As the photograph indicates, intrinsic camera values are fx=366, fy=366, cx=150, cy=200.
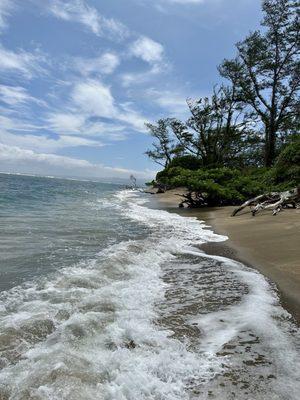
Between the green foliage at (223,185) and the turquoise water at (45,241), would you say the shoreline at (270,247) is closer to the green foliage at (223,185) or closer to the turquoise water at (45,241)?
the turquoise water at (45,241)

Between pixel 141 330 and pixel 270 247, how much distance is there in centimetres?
553

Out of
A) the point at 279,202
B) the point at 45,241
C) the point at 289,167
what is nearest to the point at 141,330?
the point at 45,241

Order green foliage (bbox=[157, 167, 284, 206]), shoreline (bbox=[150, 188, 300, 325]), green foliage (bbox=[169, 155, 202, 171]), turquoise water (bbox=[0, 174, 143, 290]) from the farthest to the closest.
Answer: green foliage (bbox=[169, 155, 202, 171])
green foliage (bbox=[157, 167, 284, 206])
turquoise water (bbox=[0, 174, 143, 290])
shoreline (bbox=[150, 188, 300, 325])

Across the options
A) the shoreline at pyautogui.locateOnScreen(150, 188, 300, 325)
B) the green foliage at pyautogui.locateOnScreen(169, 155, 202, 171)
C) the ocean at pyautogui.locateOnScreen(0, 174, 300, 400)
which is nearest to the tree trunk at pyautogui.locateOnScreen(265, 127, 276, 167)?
the green foliage at pyautogui.locateOnScreen(169, 155, 202, 171)

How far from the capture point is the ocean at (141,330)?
10.3 ft

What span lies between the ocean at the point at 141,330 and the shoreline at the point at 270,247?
0.26m

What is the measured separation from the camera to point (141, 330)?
4.21 metres

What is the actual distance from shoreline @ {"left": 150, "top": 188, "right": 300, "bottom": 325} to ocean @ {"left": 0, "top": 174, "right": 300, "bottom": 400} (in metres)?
0.26

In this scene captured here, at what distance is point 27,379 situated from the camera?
3.18 metres

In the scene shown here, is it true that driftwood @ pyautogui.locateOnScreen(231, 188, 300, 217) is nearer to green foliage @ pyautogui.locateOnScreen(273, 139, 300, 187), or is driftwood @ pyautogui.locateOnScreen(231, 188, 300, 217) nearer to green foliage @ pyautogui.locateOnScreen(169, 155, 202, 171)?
green foliage @ pyautogui.locateOnScreen(273, 139, 300, 187)

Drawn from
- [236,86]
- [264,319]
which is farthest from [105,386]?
[236,86]

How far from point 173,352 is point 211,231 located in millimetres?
9161

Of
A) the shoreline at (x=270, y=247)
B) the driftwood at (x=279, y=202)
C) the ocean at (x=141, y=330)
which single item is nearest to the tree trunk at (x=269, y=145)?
the driftwood at (x=279, y=202)

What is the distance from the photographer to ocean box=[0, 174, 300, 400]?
3.13 m
